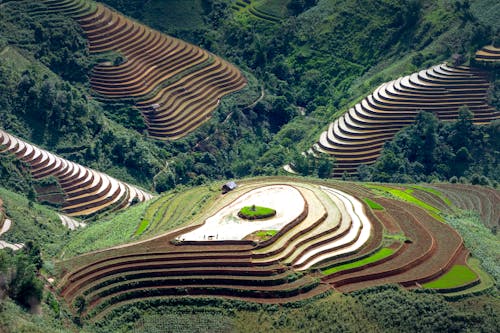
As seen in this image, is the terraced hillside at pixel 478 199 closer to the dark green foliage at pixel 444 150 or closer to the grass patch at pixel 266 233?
the dark green foliage at pixel 444 150

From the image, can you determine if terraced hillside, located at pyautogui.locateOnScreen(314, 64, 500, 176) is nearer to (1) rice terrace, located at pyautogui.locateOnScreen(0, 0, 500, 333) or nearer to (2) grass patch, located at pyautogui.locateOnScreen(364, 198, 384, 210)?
(1) rice terrace, located at pyautogui.locateOnScreen(0, 0, 500, 333)

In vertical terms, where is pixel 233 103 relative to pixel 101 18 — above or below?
below

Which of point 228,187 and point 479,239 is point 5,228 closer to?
point 228,187

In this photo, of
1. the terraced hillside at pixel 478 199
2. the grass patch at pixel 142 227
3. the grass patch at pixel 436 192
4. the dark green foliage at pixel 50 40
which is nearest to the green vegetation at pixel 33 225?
the grass patch at pixel 142 227

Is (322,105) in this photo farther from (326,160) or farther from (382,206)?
(382,206)

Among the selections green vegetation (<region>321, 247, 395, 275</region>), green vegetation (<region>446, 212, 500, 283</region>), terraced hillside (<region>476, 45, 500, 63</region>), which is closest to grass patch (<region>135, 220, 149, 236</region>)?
green vegetation (<region>321, 247, 395, 275</region>)

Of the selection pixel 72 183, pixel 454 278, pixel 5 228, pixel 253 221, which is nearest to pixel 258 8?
pixel 72 183

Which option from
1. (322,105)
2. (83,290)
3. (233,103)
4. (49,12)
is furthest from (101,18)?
(83,290)
